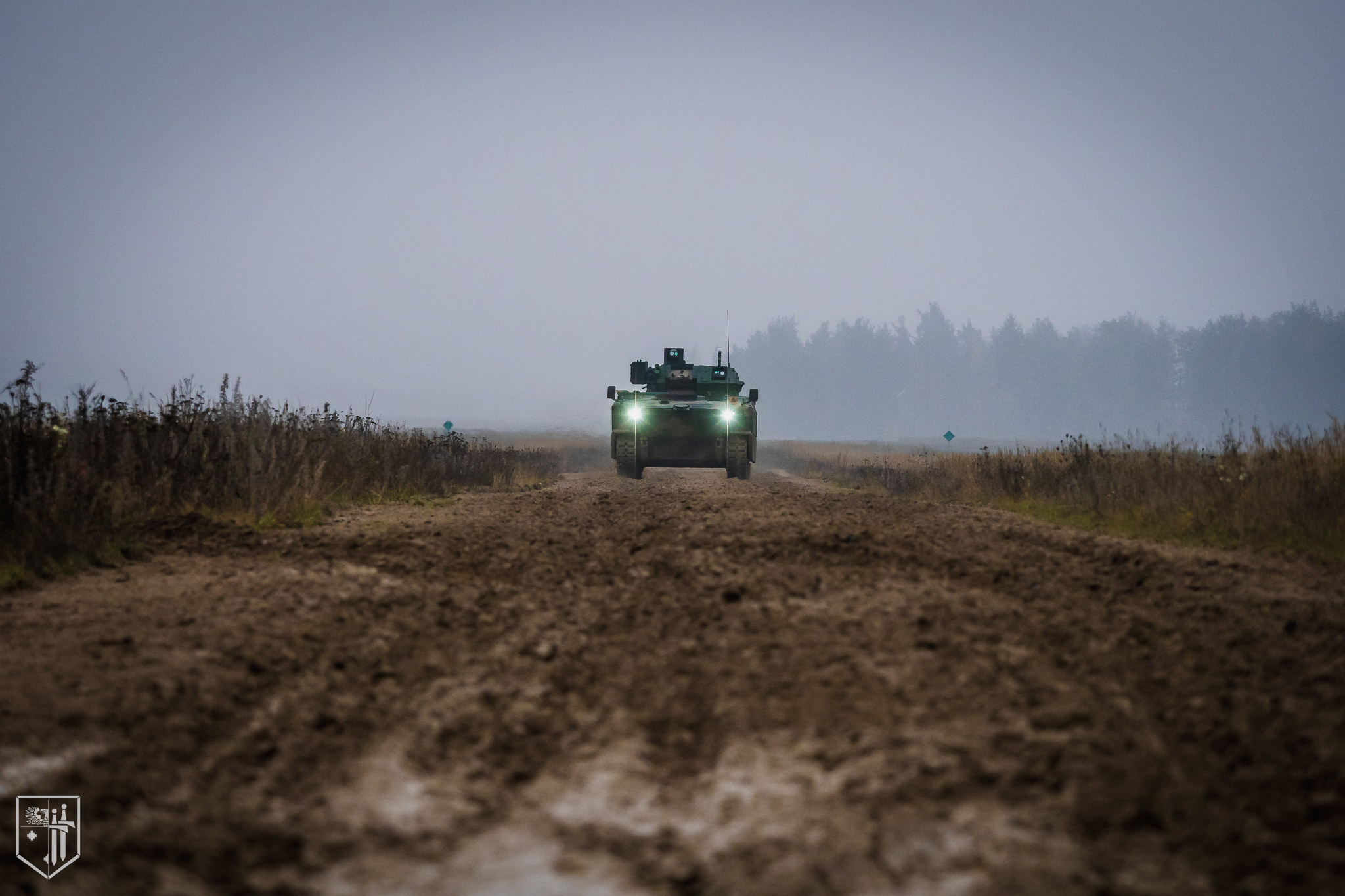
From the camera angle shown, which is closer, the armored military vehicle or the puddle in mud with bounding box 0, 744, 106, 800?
the puddle in mud with bounding box 0, 744, 106, 800

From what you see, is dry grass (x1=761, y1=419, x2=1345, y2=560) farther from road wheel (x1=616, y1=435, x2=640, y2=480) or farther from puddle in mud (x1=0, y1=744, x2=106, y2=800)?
puddle in mud (x1=0, y1=744, x2=106, y2=800)

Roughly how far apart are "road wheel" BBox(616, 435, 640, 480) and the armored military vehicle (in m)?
0.01

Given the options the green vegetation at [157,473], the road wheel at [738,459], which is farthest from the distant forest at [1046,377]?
the green vegetation at [157,473]

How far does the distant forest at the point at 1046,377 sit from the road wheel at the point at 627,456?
234ft

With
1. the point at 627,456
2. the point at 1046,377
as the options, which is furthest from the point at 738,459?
the point at 1046,377

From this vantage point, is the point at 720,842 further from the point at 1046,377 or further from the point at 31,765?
the point at 1046,377

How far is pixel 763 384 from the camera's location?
355 feet

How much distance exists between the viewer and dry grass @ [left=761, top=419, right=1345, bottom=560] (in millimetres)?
6723

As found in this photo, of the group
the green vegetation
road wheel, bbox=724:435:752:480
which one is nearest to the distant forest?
road wheel, bbox=724:435:752:480

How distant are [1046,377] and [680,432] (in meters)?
83.9

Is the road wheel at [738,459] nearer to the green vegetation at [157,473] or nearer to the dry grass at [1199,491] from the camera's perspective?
the dry grass at [1199,491]

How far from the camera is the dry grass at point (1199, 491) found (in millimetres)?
6723

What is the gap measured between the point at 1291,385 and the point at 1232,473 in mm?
88113

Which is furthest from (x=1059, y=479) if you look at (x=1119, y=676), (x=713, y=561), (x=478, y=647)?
(x=478, y=647)
